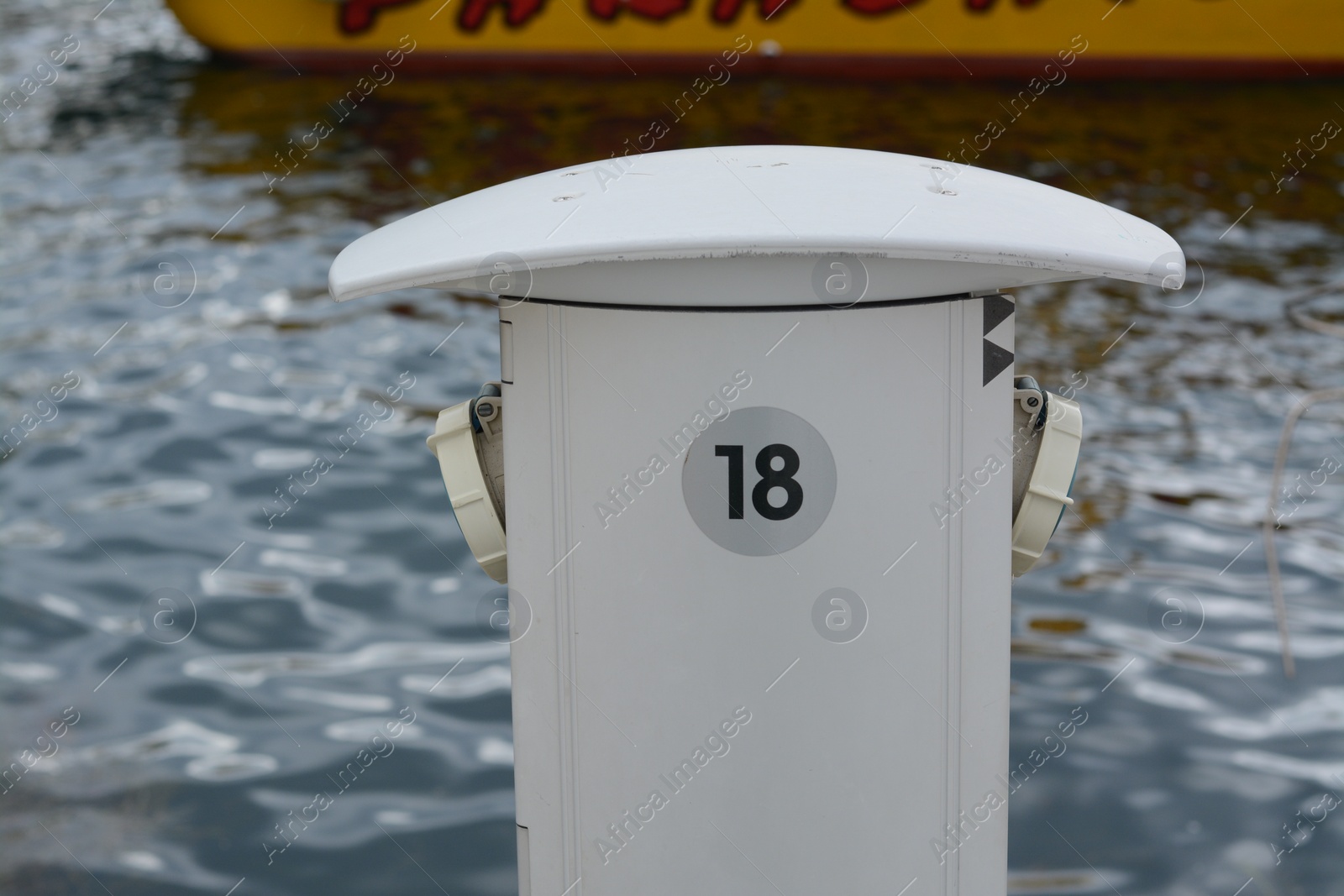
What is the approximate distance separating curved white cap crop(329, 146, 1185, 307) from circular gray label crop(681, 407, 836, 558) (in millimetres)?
122

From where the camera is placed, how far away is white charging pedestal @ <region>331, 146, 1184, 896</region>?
1.20 meters

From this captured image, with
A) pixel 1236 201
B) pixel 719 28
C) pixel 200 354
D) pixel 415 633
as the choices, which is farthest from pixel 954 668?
pixel 719 28

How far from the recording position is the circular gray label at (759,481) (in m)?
1.22

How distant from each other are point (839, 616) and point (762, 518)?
0.13m

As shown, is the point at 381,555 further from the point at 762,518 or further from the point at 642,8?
the point at 642,8

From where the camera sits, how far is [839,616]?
126 cm

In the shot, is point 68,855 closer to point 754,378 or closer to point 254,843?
point 254,843

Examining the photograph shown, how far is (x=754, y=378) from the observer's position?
1.21 meters

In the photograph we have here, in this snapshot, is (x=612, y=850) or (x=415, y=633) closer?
(x=612, y=850)

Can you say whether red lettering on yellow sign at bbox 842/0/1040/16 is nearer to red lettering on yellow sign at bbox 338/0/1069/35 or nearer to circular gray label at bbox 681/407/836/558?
red lettering on yellow sign at bbox 338/0/1069/35

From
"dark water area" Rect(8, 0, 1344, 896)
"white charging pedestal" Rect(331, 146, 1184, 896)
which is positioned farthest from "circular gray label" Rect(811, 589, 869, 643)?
"dark water area" Rect(8, 0, 1344, 896)

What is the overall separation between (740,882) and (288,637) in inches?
95.3

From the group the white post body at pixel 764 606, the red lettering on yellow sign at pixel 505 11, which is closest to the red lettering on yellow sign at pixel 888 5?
the red lettering on yellow sign at pixel 505 11

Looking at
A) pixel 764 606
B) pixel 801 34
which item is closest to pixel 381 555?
Answer: pixel 764 606
